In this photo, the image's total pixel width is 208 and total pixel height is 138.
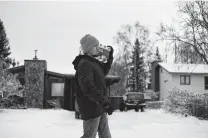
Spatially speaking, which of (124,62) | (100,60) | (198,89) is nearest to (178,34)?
(100,60)

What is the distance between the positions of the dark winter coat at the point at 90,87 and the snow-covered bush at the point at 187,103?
11.9m

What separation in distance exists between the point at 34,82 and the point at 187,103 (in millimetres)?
13258

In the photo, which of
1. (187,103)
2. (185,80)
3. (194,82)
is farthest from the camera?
(185,80)

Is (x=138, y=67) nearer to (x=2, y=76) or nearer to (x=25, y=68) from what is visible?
(x=25, y=68)

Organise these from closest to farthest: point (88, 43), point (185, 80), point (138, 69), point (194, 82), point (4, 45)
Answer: point (88, 43) → point (194, 82) → point (185, 80) → point (138, 69) → point (4, 45)

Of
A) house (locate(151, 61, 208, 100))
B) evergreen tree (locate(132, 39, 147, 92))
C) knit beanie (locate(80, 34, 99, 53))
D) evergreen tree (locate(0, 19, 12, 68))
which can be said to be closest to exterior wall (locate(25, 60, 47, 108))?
house (locate(151, 61, 208, 100))

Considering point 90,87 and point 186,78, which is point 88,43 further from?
point 186,78

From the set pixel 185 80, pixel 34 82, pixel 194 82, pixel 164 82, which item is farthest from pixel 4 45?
pixel 194 82

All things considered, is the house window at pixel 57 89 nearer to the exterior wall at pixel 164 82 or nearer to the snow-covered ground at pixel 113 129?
the snow-covered ground at pixel 113 129

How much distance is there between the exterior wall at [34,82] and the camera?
931 inches

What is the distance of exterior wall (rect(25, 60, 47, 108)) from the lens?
2364 centimetres

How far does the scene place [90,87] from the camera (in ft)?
10.7

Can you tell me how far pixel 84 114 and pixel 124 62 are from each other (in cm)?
3898

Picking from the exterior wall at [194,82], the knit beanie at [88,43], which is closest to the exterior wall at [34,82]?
the exterior wall at [194,82]
